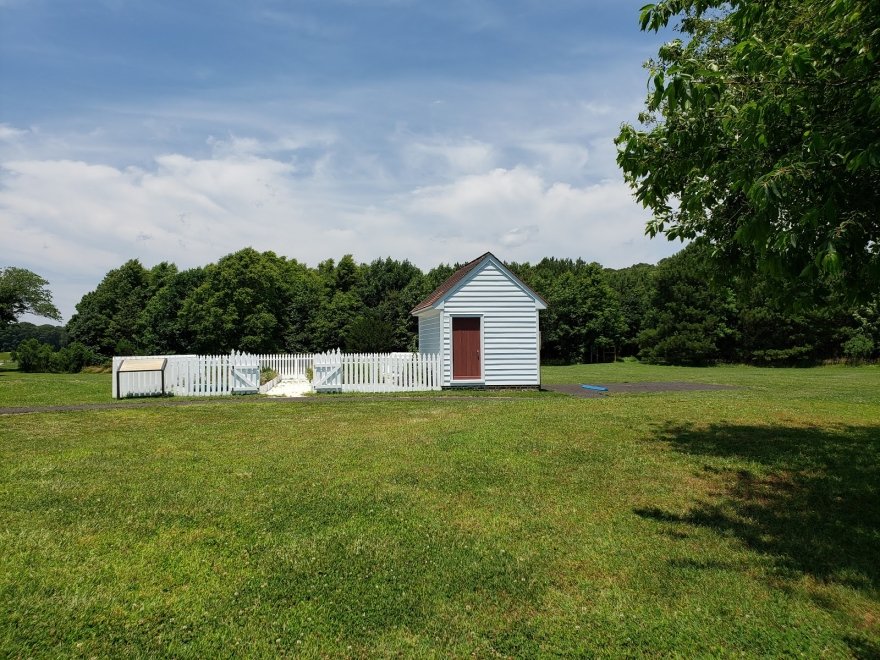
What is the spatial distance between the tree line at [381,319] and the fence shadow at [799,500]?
30873 millimetres

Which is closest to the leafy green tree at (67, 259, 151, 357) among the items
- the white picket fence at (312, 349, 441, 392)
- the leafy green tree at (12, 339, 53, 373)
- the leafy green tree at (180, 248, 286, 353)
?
the leafy green tree at (180, 248, 286, 353)

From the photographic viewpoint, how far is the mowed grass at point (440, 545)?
11.5ft

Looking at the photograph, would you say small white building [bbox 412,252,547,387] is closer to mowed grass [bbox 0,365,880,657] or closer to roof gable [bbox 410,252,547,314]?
roof gable [bbox 410,252,547,314]

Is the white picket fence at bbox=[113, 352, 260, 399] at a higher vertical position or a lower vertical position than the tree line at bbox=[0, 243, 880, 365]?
lower

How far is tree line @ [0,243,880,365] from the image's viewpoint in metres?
44.3

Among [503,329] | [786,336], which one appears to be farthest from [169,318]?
[786,336]

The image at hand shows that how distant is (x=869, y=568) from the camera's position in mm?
4516

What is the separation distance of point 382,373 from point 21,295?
115ft

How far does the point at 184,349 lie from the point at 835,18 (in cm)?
4866

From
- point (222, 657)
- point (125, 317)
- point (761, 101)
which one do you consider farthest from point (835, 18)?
point (125, 317)

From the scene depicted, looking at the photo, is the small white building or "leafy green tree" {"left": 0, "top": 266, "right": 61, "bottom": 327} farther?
"leafy green tree" {"left": 0, "top": 266, "right": 61, "bottom": 327}

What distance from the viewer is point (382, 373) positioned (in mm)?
18688

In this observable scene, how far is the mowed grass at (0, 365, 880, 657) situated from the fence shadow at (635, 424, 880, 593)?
0.03 m

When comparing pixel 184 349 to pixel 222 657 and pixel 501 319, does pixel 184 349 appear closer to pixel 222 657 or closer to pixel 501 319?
pixel 501 319
